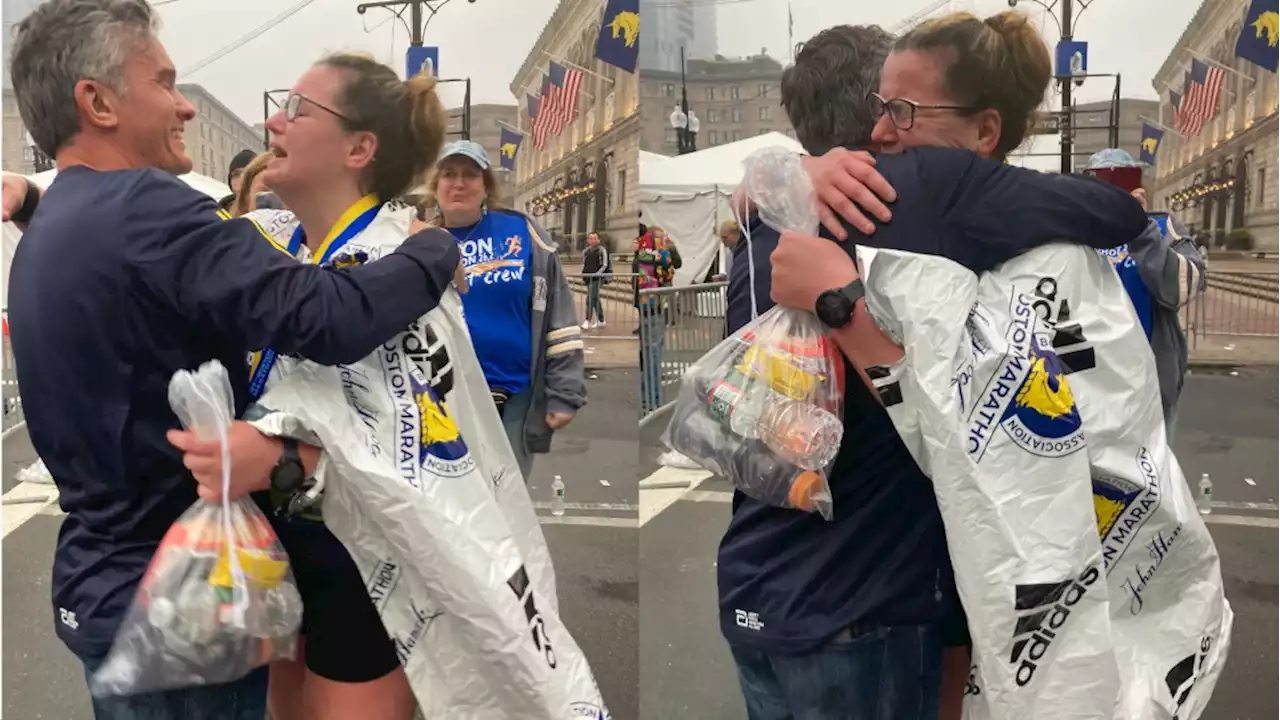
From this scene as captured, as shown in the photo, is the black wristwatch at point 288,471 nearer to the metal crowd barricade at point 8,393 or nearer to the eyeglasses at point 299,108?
the eyeglasses at point 299,108

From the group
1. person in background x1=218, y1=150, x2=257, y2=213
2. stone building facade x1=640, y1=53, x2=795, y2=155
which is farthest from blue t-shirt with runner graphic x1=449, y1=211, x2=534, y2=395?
person in background x1=218, y1=150, x2=257, y2=213

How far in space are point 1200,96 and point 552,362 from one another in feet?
8.25

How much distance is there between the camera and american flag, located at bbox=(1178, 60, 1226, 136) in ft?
10.9

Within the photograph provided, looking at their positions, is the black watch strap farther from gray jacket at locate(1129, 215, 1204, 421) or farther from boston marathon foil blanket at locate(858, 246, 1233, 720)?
gray jacket at locate(1129, 215, 1204, 421)

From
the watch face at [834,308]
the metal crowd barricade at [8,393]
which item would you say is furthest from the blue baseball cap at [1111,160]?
the metal crowd barricade at [8,393]

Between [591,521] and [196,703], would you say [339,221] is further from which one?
[591,521]

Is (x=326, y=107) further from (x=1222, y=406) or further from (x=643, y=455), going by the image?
(x=1222, y=406)

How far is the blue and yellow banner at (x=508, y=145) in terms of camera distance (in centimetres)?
232

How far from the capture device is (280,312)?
1246mm

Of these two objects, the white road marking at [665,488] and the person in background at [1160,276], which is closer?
the person in background at [1160,276]

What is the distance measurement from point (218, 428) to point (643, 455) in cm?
397

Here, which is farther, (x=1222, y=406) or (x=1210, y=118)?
(x=1222, y=406)

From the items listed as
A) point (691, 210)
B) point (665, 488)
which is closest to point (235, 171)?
point (665, 488)

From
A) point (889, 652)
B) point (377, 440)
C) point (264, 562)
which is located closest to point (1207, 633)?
point (889, 652)
